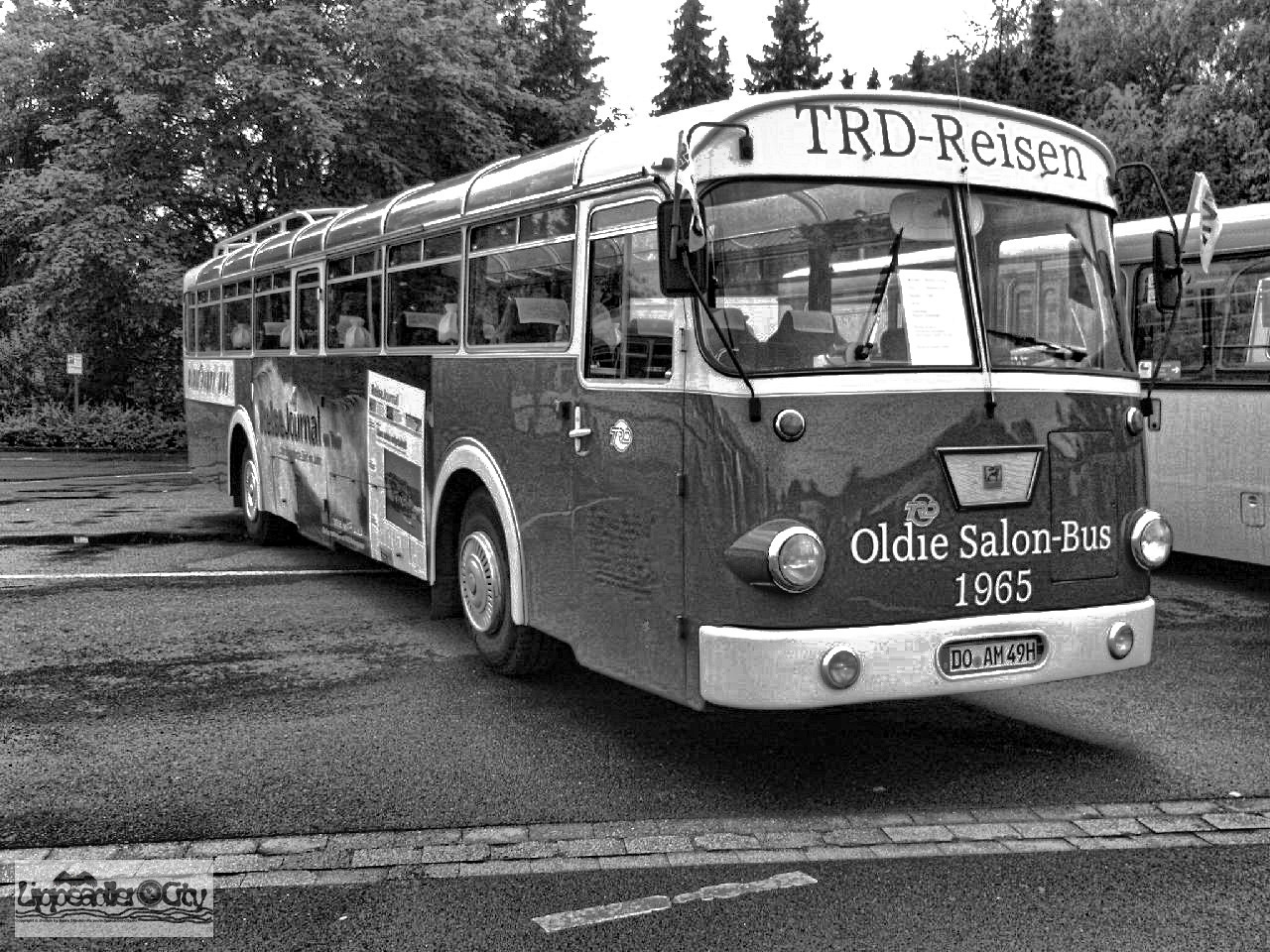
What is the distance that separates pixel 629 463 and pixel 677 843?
5.40 ft

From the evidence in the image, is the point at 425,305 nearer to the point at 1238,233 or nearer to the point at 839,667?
the point at 839,667

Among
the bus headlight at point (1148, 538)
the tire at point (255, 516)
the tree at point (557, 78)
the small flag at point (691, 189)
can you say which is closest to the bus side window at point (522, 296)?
the small flag at point (691, 189)

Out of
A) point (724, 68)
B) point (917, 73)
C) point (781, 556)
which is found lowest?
point (781, 556)

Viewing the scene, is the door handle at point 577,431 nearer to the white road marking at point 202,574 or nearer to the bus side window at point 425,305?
the bus side window at point 425,305

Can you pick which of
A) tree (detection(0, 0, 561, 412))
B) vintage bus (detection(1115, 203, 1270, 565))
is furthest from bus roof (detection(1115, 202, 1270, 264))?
tree (detection(0, 0, 561, 412))

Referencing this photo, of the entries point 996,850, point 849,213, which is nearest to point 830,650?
point 996,850

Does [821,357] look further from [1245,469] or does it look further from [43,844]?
[1245,469]

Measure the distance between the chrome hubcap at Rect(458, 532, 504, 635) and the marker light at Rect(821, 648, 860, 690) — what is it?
2.61 meters

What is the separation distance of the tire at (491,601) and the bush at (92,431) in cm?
2474

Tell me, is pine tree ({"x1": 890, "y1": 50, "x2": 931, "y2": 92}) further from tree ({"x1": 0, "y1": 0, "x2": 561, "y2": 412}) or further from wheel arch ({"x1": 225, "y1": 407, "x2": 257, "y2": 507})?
wheel arch ({"x1": 225, "y1": 407, "x2": 257, "y2": 507})

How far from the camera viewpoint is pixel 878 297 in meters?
5.54

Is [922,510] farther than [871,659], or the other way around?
[922,510]

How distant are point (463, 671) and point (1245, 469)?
19.8 feet

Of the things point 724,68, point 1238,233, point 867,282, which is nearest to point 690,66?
point 724,68
